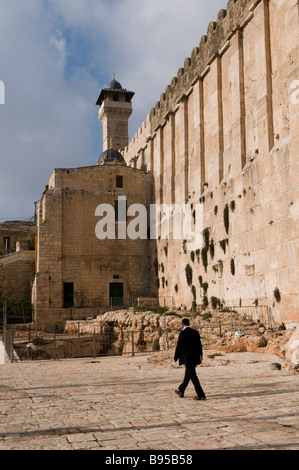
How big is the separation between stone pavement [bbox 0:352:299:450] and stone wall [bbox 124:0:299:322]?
244 inches

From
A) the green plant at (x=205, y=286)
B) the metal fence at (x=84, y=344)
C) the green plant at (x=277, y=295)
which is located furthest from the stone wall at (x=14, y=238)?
the green plant at (x=277, y=295)

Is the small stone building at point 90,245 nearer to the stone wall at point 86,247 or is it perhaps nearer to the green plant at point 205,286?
the stone wall at point 86,247

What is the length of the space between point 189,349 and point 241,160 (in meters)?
13.6

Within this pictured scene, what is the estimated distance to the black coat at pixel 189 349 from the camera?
24.8ft

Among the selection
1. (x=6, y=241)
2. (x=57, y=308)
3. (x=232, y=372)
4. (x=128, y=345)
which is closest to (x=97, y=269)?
(x=57, y=308)

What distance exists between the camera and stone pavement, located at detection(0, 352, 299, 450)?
5008mm

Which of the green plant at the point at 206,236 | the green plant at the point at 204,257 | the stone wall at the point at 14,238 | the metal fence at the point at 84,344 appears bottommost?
the metal fence at the point at 84,344

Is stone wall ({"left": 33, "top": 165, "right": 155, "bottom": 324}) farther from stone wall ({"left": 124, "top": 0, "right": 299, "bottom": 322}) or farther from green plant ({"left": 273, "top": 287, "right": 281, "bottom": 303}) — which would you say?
green plant ({"left": 273, "top": 287, "right": 281, "bottom": 303})

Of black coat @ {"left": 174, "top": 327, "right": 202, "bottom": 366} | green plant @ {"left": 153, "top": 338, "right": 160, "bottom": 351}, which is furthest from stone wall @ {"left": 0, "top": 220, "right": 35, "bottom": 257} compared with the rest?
black coat @ {"left": 174, "top": 327, "right": 202, "bottom": 366}

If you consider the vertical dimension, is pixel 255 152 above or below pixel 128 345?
above

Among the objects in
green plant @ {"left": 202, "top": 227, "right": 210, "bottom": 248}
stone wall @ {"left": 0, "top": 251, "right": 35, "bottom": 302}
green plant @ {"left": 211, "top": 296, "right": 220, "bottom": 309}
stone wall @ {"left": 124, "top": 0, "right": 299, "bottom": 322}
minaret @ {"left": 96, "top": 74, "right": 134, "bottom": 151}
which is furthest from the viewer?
minaret @ {"left": 96, "top": 74, "right": 134, "bottom": 151}
